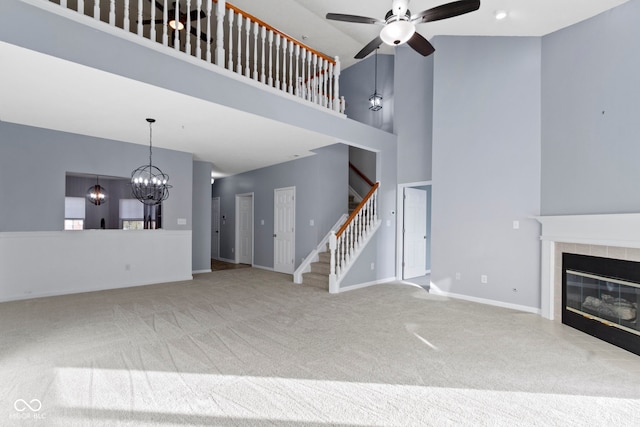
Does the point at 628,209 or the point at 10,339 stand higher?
the point at 628,209

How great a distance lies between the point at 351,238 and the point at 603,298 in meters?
3.48

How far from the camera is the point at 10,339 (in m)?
3.17

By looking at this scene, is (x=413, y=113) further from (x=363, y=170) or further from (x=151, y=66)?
(x=151, y=66)

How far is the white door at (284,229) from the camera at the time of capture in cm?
730

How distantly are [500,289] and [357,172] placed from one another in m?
4.59

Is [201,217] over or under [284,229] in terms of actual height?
over

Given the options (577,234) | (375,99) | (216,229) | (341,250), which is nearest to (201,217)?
(216,229)

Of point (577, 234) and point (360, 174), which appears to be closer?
point (577, 234)

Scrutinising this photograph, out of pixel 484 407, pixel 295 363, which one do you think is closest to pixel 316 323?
pixel 295 363

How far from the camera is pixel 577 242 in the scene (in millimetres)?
3779

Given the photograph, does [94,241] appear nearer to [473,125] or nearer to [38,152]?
[38,152]

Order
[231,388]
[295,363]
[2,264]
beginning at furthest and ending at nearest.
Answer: [2,264] → [295,363] → [231,388]

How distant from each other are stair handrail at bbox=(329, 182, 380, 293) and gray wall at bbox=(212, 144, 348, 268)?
1118 millimetres

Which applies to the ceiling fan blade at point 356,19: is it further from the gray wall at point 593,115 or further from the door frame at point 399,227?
the door frame at point 399,227
